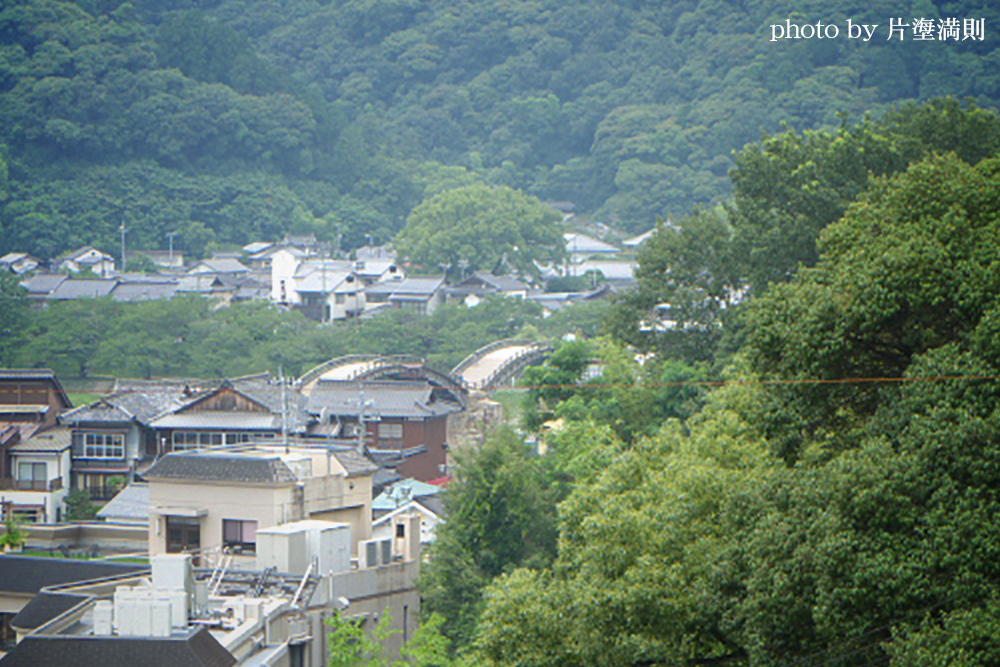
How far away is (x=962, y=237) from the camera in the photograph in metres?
9.15

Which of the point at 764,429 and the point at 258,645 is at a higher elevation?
the point at 764,429

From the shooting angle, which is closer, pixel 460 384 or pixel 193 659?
pixel 193 659

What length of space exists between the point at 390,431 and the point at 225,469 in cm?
1166

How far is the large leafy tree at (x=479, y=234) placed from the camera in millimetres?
49062

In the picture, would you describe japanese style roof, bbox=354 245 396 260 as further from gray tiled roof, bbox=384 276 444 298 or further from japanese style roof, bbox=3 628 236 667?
japanese style roof, bbox=3 628 236 667

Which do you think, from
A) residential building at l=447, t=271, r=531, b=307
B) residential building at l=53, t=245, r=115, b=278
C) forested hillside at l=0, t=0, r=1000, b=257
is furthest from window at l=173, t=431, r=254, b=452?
forested hillside at l=0, t=0, r=1000, b=257

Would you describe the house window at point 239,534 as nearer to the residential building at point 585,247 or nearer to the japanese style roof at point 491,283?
the japanese style roof at point 491,283

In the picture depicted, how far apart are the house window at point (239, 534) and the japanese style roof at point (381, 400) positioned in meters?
10.5

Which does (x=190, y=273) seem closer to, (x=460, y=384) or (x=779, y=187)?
(x=460, y=384)

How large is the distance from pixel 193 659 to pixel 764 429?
4.17 meters

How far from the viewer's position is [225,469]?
14.9m

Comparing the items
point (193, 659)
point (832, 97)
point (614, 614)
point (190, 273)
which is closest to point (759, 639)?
point (614, 614)

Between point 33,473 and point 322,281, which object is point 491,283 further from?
point 33,473

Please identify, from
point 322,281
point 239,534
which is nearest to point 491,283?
point 322,281
